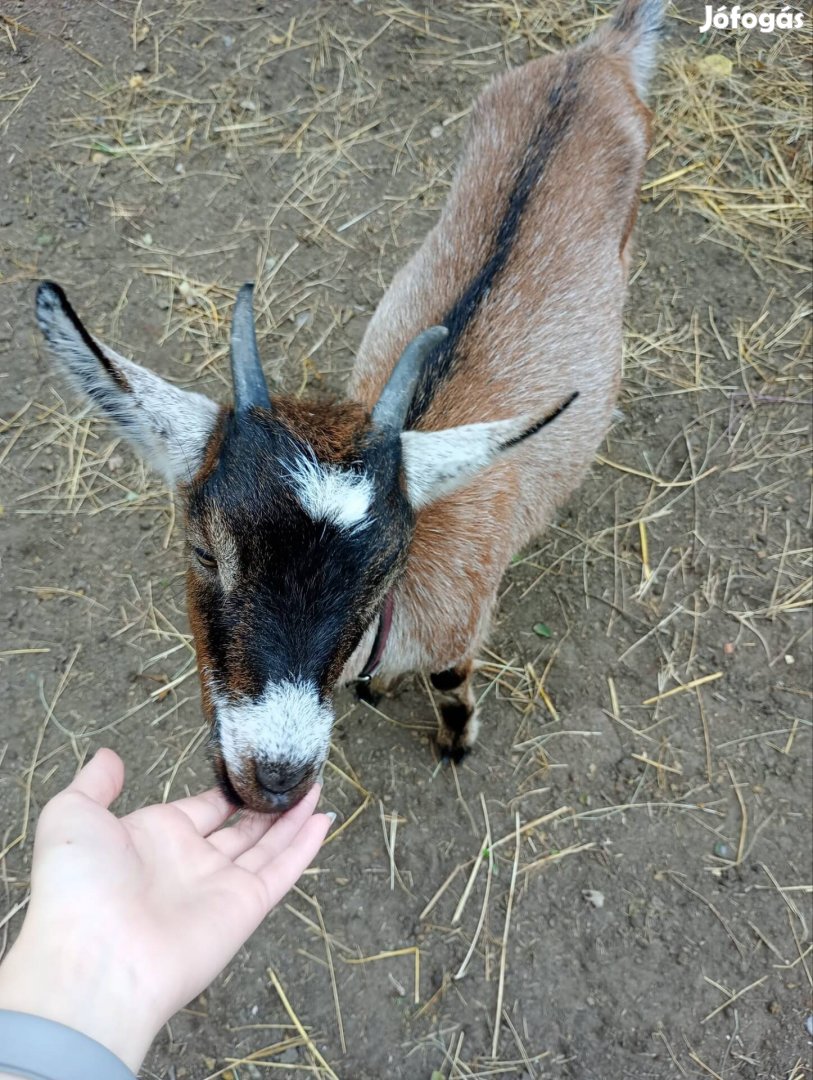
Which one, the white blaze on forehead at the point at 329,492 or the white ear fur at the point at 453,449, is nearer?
the white blaze on forehead at the point at 329,492

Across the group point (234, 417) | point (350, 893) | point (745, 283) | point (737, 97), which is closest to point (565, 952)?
point (350, 893)

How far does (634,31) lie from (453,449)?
2.85 m

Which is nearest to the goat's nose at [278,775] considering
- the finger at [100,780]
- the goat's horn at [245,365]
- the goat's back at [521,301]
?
the finger at [100,780]

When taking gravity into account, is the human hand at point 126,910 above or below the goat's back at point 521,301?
below

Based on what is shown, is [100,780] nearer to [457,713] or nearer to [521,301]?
[457,713]

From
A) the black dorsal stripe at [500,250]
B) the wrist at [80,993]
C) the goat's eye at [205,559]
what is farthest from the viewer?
the black dorsal stripe at [500,250]

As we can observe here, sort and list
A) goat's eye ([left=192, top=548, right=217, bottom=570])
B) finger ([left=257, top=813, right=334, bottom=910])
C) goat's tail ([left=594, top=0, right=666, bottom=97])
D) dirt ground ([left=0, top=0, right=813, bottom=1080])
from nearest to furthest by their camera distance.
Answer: goat's eye ([left=192, top=548, right=217, bottom=570]), finger ([left=257, top=813, right=334, bottom=910]), dirt ground ([left=0, top=0, right=813, bottom=1080]), goat's tail ([left=594, top=0, right=666, bottom=97])

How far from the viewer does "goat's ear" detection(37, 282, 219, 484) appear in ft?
5.86

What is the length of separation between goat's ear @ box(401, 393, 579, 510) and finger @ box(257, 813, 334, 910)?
1007mm

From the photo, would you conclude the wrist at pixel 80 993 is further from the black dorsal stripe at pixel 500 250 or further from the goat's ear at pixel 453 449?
the black dorsal stripe at pixel 500 250

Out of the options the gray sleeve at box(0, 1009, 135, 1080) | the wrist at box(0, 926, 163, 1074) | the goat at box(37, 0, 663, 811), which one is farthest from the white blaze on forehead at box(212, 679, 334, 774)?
the gray sleeve at box(0, 1009, 135, 1080)

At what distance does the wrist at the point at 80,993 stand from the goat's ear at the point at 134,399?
3.91 ft

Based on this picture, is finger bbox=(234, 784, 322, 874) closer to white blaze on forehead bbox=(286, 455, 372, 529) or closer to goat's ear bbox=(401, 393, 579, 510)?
white blaze on forehead bbox=(286, 455, 372, 529)

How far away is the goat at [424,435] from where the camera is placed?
1.76 m
